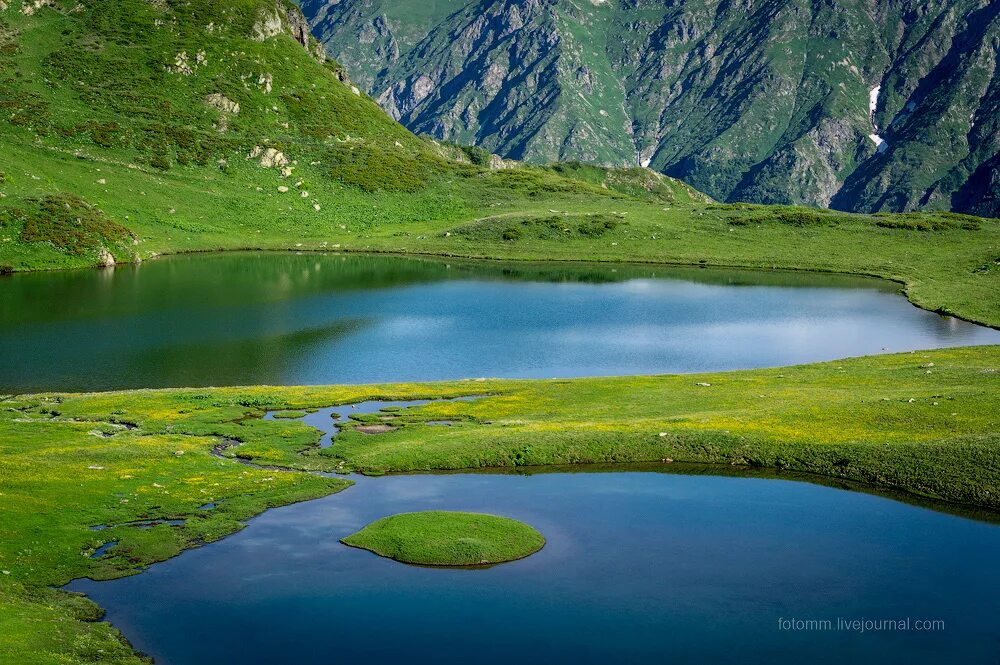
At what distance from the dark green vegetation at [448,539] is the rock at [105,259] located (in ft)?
415

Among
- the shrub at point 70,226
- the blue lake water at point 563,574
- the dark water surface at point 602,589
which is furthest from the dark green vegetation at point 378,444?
the shrub at point 70,226

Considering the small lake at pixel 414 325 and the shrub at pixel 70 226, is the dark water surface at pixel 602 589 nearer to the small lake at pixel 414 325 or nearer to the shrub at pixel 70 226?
the small lake at pixel 414 325

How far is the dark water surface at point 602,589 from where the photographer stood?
3312 centimetres

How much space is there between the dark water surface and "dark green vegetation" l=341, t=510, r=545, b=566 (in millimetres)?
741

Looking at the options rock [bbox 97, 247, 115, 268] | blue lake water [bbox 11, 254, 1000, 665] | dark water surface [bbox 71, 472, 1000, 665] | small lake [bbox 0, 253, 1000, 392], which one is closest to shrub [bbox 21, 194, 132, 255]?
rock [bbox 97, 247, 115, 268]

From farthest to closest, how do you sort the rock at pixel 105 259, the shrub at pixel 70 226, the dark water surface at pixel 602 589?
the rock at pixel 105 259
the shrub at pixel 70 226
the dark water surface at pixel 602 589

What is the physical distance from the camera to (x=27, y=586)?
36219mm

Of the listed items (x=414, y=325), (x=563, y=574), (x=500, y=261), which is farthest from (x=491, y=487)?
(x=500, y=261)

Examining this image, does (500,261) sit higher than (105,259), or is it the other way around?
(500,261)

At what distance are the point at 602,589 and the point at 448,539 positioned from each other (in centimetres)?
799

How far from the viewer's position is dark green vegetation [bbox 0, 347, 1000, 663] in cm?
3975

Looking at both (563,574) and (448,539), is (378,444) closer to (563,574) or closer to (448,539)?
(448,539)

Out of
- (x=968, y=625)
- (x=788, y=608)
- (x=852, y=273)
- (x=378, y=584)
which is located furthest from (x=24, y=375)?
(x=852, y=273)

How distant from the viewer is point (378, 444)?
194 feet
